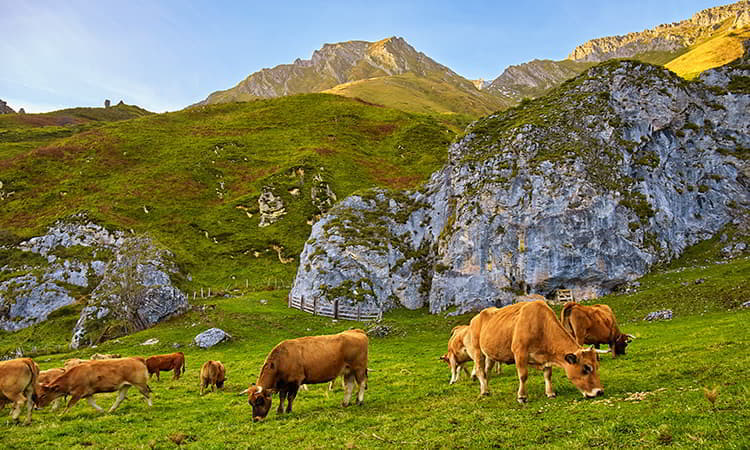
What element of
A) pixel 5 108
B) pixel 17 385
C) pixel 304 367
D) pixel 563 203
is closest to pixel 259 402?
pixel 304 367

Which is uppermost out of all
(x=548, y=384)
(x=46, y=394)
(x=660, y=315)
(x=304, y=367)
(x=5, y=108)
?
(x=5, y=108)

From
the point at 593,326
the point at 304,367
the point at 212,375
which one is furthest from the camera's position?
the point at 212,375

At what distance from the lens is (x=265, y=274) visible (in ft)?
206

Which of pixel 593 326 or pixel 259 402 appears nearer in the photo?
pixel 259 402

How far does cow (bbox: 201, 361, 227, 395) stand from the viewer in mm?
19484

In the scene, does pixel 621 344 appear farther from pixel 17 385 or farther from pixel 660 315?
pixel 17 385

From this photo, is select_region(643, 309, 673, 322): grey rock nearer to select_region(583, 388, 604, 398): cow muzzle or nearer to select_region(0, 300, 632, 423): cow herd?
select_region(0, 300, 632, 423): cow herd

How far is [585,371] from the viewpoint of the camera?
1073 cm

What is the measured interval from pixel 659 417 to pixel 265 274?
2324 inches

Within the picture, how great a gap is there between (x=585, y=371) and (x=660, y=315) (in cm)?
2127

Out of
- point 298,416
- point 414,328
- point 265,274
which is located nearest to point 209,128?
point 265,274

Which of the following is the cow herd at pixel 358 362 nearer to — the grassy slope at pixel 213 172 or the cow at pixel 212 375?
the cow at pixel 212 375

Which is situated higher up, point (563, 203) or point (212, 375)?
point (563, 203)

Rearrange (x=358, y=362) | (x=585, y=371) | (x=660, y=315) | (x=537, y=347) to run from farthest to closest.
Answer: (x=660, y=315), (x=358, y=362), (x=537, y=347), (x=585, y=371)
